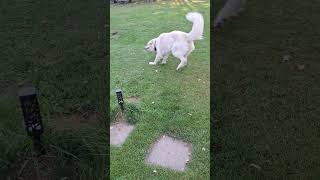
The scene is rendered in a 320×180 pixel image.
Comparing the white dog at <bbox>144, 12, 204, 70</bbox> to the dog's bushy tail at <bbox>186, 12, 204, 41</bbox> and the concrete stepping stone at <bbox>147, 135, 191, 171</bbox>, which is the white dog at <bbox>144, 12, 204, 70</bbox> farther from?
the concrete stepping stone at <bbox>147, 135, 191, 171</bbox>

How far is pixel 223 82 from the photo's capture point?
463 cm

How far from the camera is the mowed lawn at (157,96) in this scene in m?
3.31

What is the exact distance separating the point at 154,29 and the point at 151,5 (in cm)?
221

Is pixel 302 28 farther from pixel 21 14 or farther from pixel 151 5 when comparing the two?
pixel 21 14

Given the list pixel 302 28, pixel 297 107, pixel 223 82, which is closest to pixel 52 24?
pixel 223 82

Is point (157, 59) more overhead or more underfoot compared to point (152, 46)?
more underfoot

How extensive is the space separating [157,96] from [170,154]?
1116mm

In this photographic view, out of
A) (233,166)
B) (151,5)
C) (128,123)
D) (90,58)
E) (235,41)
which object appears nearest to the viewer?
(233,166)

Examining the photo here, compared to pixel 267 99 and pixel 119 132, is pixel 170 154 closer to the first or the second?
pixel 119 132

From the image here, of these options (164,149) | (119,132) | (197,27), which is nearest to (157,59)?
(197,27)

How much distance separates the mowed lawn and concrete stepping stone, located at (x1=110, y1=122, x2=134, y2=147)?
0.21ft

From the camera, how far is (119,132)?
3770 millimetres

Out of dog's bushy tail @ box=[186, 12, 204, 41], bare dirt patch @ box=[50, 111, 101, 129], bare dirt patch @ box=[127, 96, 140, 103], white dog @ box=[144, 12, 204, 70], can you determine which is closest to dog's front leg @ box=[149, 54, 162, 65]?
white dog @ box=[144, 12, 204, 70]

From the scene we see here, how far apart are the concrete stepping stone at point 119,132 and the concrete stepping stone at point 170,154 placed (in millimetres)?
310
